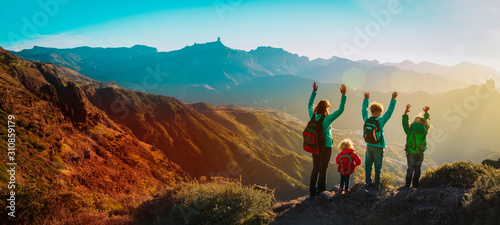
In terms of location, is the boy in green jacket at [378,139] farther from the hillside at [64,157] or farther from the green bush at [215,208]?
the hillside at [64,157]

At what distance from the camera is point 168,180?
77.8 feet

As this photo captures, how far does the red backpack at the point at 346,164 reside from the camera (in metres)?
6.57

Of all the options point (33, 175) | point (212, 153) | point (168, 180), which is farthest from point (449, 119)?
point (33, 175)

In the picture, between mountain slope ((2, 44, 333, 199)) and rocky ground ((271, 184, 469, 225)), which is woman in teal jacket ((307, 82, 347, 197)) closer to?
rocky ground ((271, 184, 469, 225))

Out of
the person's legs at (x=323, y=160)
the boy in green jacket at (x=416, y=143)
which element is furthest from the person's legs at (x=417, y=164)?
the person's legs at (x=323, y=160)

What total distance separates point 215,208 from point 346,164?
3.71 m

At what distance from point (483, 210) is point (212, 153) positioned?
34516 mm

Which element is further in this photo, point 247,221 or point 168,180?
point 168,180

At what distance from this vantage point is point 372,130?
19.0 feet

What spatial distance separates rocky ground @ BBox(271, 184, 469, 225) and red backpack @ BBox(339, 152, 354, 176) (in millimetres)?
667

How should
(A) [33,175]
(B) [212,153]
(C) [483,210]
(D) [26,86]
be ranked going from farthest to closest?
(B) [212,153], (D) [26,86], (A) [33,175], (C) [483,210]

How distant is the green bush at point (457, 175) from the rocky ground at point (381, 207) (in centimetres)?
50

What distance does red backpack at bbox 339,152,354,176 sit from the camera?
21.5 ft

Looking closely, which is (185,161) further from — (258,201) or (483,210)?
(483,210)
